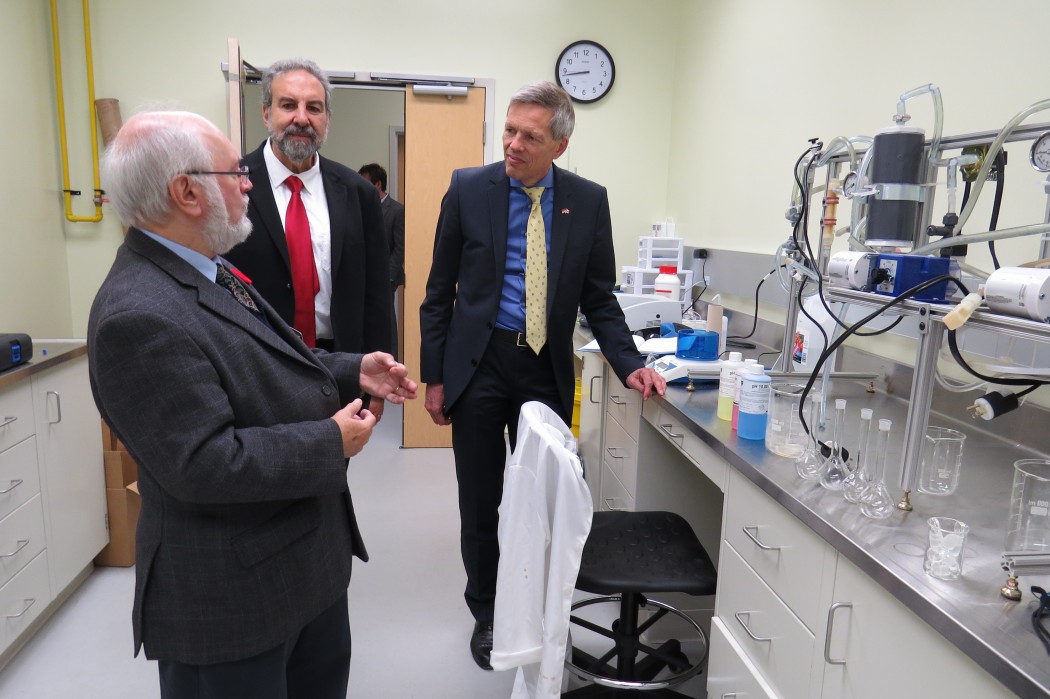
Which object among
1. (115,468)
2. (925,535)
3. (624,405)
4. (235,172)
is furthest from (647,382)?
(115,468)

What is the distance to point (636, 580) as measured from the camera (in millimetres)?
1520

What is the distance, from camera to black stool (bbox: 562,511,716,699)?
1.52 m

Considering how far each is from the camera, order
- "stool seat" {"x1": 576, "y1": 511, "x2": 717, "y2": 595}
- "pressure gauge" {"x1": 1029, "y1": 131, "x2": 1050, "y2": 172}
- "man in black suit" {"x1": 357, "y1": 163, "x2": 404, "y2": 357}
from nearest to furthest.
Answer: "pressure gauge" {"x1": 1029, "y1": 131, "x2": 1050, "y2": 172} → "stool seat" {"x1": 576, "y1": 511, "x2": 717, "y2": 595} → "man in black suit" {"x1": 357, "y1": 163, "x2": 404, "y2": 357}

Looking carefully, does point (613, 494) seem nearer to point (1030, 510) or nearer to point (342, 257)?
point (342, 257)

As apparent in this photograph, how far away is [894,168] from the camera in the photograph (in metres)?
1.34

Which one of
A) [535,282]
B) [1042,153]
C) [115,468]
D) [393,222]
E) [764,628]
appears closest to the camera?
[1042,153]

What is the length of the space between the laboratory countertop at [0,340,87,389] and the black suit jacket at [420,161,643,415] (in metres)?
1.14

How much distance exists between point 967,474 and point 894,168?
1.98ft

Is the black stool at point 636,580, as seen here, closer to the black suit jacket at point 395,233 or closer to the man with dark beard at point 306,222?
the man with dark beard at point 306,222

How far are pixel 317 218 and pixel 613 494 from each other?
128cm

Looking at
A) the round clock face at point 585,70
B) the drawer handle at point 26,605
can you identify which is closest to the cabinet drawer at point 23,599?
the drawer handle at point 26,605

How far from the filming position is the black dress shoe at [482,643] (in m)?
2.04

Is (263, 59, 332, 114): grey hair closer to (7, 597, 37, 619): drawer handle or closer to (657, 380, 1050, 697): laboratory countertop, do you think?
(657, 380, 1050, 697): laboratory countertop

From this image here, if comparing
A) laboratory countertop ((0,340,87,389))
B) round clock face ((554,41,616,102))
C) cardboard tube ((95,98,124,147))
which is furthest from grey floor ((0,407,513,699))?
round clock face ((554,41,616,102))
